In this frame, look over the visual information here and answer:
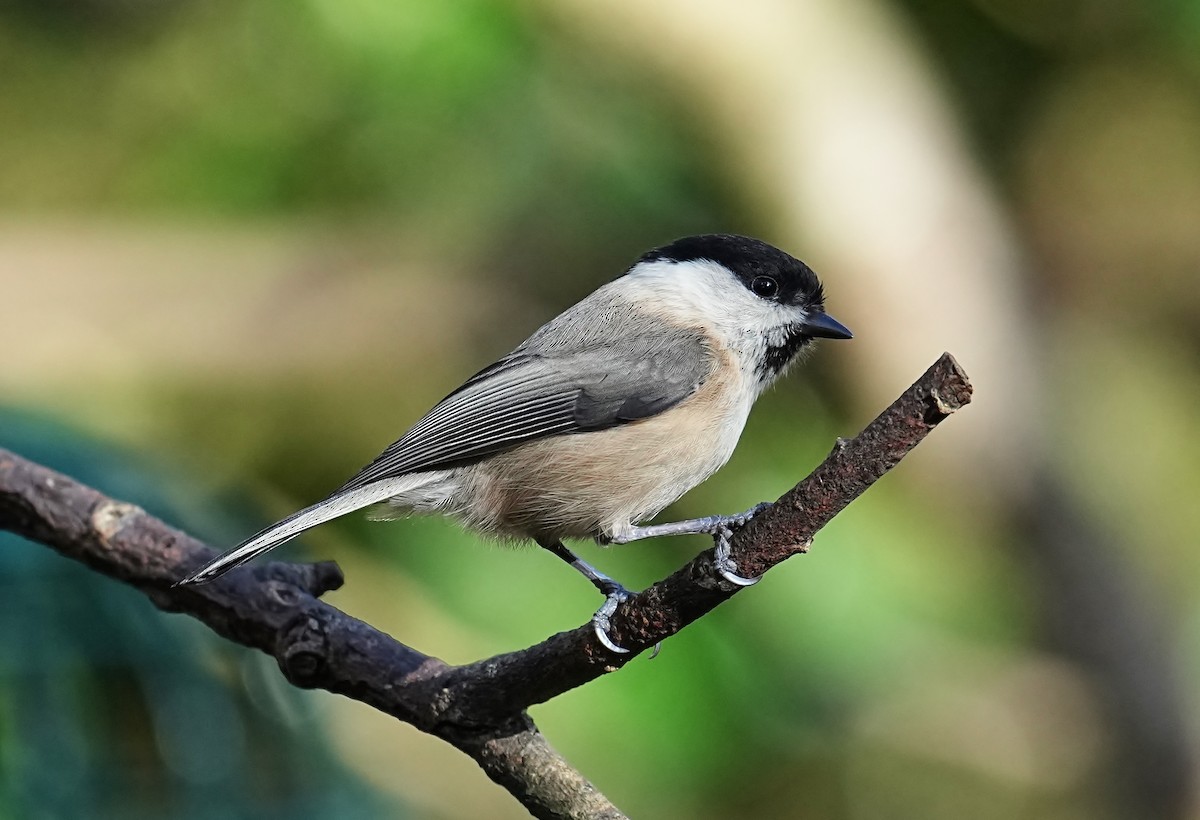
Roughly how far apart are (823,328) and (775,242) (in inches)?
61.0

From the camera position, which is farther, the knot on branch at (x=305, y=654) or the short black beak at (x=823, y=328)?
the short black beak at (x=823, y=328)

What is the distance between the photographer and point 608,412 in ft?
7.07

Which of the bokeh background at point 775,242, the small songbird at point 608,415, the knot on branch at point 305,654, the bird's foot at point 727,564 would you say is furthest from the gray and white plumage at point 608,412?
the bokeh background at point 775,242

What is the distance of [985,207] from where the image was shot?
3.78 meters

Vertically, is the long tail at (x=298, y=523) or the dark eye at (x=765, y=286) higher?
the dark eye at (x=765, y=286)

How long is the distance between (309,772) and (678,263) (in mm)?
1343

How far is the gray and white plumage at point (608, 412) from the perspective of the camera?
209cm

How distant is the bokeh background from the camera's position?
10.5ft

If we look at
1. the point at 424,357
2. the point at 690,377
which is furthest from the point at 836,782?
the point at 424,357

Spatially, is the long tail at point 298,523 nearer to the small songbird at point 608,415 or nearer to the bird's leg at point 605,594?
the small songbird at point 608,415

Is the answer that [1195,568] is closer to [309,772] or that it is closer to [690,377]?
[690,377]

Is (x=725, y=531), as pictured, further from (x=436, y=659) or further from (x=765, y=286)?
(x=765, y=286)

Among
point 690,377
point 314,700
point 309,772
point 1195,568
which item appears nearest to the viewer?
point 690,377

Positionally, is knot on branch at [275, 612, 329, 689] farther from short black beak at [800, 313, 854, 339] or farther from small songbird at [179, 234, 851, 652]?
short black beak at [800, 313, 854, 339]
